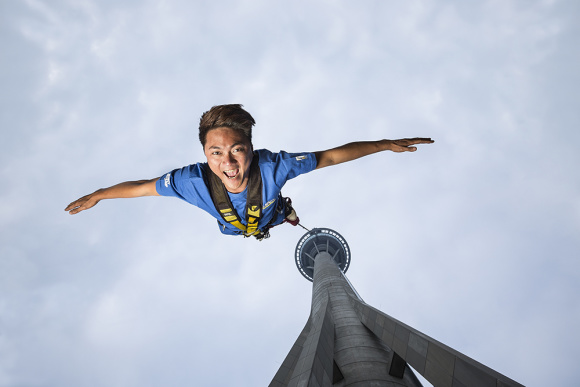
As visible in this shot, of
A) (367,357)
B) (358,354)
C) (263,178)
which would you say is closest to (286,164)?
(263,178)

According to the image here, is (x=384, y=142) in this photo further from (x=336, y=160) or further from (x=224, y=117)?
(x=224, y=117)

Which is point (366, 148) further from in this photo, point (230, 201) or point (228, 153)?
point (230, 201)

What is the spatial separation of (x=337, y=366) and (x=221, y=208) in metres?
10.7

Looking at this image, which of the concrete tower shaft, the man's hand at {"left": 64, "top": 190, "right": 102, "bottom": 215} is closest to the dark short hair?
the man's hand at {"left": 64, "top": 190, "right": 102, "bottom": 215}

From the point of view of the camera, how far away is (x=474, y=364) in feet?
21.1

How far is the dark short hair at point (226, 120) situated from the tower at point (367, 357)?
6423mm

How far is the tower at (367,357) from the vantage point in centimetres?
693

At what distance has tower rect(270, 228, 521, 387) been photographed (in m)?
6.93

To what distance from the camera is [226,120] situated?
564 cm

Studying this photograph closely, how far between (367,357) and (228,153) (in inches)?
497

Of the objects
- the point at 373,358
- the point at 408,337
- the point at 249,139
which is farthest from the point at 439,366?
the point at 249,139

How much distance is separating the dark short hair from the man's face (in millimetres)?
110

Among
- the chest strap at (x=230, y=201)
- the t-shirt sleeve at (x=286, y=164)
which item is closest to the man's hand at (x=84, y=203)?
the chest strap at (x=230, y=201)

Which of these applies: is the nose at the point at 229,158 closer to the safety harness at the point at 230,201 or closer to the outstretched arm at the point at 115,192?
the safety harness at the point at 230,201
